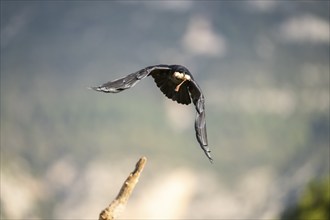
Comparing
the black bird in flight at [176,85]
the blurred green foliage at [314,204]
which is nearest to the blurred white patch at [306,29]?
the blurred green foliage at [314,204]

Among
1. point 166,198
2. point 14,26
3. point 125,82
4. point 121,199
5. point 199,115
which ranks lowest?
point 166,198

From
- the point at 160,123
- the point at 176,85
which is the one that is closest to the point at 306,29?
the point at 160,123

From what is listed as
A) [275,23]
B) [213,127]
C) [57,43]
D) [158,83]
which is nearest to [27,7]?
[57,43]

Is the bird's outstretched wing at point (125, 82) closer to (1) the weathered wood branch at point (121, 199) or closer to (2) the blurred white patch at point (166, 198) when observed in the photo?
(1) the weathered wood branch at point (121, 199)

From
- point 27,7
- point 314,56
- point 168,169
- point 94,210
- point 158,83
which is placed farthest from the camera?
point 314,56

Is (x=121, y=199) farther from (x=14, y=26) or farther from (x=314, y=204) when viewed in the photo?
(x=14, y=26)

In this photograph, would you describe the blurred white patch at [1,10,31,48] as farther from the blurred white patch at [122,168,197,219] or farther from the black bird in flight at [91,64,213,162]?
the black bird in flight at [91,64,213,162]

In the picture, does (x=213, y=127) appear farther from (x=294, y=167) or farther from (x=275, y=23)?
(x=275, y=23)

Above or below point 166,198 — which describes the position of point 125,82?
above
